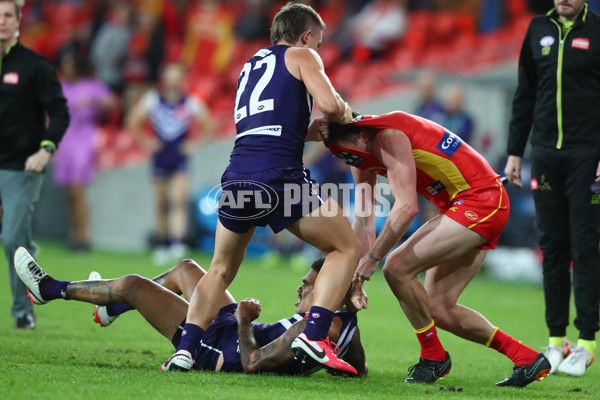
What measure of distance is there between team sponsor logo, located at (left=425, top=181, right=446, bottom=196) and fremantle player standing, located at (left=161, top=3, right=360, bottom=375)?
81 cm

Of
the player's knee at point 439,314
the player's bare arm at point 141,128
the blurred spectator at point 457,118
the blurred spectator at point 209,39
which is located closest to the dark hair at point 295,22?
the player's knee at point 439,314

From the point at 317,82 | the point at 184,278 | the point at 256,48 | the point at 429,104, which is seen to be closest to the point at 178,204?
the point at 429,104

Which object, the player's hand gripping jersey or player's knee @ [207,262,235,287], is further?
the player's hand gripping jersey

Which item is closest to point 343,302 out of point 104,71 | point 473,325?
point 473,325

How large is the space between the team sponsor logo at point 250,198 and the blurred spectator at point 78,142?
8624 millimetres

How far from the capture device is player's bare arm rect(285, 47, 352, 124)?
5.16m

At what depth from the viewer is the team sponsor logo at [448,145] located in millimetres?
5699

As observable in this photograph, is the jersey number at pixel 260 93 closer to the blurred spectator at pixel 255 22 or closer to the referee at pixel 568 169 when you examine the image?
the referee at pixel 568 169

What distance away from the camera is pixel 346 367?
515 cm

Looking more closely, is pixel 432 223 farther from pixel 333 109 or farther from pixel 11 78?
pixel 11 78

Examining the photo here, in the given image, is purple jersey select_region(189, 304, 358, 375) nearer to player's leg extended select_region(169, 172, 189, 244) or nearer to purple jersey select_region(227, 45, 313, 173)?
purple jersey select_region(227, 45, 313, 173)

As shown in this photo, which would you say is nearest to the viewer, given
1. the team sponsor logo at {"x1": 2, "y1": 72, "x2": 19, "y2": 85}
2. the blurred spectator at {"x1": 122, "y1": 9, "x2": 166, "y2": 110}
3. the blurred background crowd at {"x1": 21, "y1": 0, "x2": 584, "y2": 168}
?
the team sponsor logo at {"x1": 2, "y1": 72, "x2": 19, "y2": 85}

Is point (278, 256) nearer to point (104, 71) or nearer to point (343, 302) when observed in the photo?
point (104, 71)

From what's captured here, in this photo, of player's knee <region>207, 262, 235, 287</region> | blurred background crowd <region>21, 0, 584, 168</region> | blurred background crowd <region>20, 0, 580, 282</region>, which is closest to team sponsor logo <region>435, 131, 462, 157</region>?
player's knee <region>207, 262, 235, 287</region>
